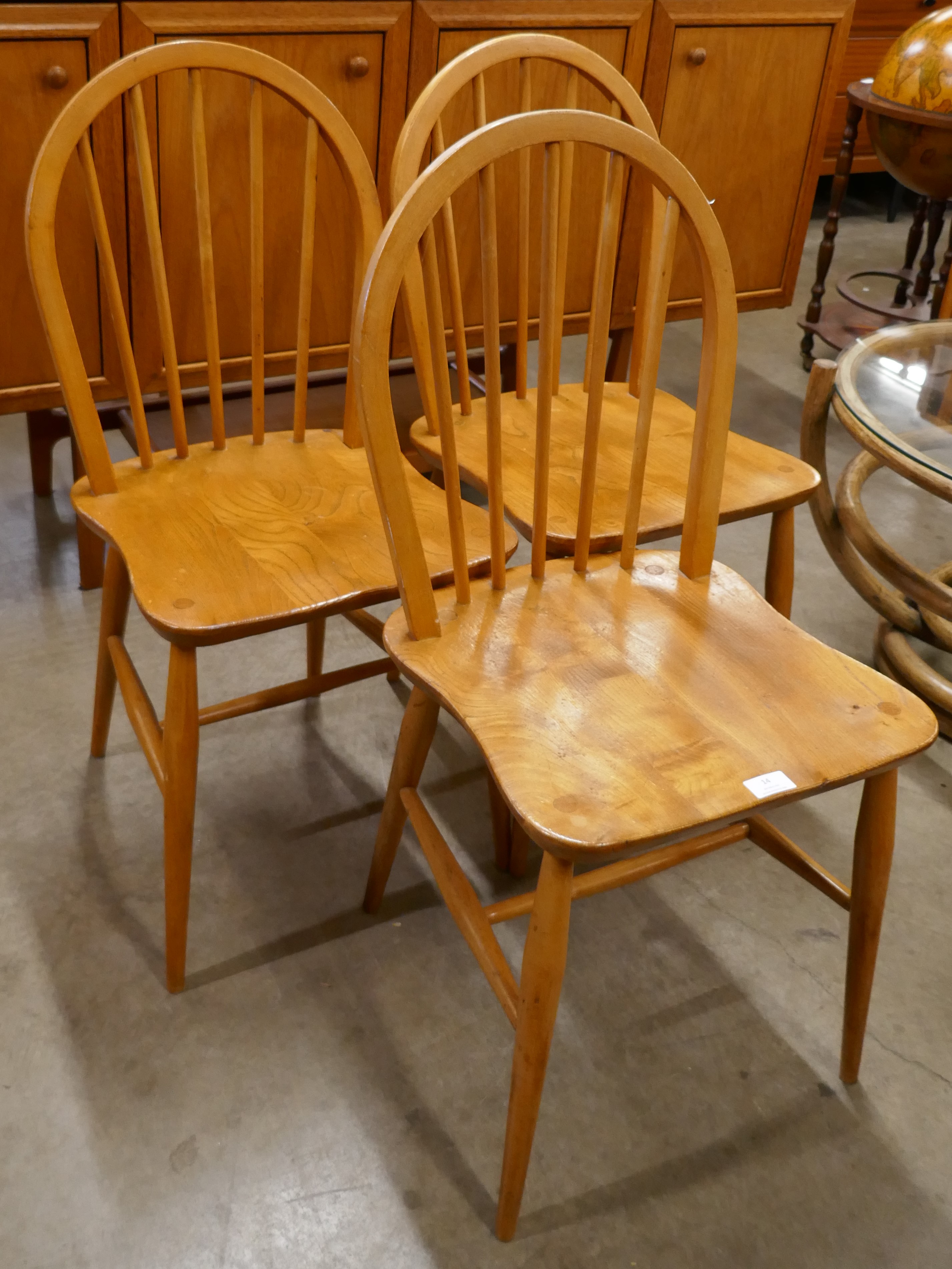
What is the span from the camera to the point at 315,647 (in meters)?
1.75

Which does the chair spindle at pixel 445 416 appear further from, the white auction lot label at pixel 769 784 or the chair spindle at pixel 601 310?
the white auction lot label at pixel 769 784

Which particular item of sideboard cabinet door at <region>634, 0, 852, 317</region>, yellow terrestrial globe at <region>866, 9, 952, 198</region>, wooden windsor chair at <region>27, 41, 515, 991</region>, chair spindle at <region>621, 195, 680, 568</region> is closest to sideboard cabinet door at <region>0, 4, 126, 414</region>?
wooden windsor chair at <region>27, 41, 515, 991</region>

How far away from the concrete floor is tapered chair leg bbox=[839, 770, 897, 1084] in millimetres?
69

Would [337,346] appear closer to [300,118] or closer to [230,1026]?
[300,118]

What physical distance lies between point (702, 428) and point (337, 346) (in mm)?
Result: 964

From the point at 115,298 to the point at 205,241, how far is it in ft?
0.42

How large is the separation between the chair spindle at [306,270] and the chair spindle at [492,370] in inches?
11.8

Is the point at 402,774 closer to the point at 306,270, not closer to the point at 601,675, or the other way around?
the point at 601,675

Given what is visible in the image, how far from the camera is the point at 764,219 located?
2.43 meters

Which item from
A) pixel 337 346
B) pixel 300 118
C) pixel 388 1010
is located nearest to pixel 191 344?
pixel 337 346

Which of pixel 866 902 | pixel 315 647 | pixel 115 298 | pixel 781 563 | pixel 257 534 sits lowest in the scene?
pixel 315 647

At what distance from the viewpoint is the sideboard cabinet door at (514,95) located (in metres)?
1.85

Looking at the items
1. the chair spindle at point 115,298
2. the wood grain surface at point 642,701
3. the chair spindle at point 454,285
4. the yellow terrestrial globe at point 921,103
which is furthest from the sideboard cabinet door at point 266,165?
the yellow terrestrial globe at point 921,103

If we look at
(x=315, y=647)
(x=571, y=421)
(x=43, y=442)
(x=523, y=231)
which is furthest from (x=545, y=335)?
(x=43, y=442)
